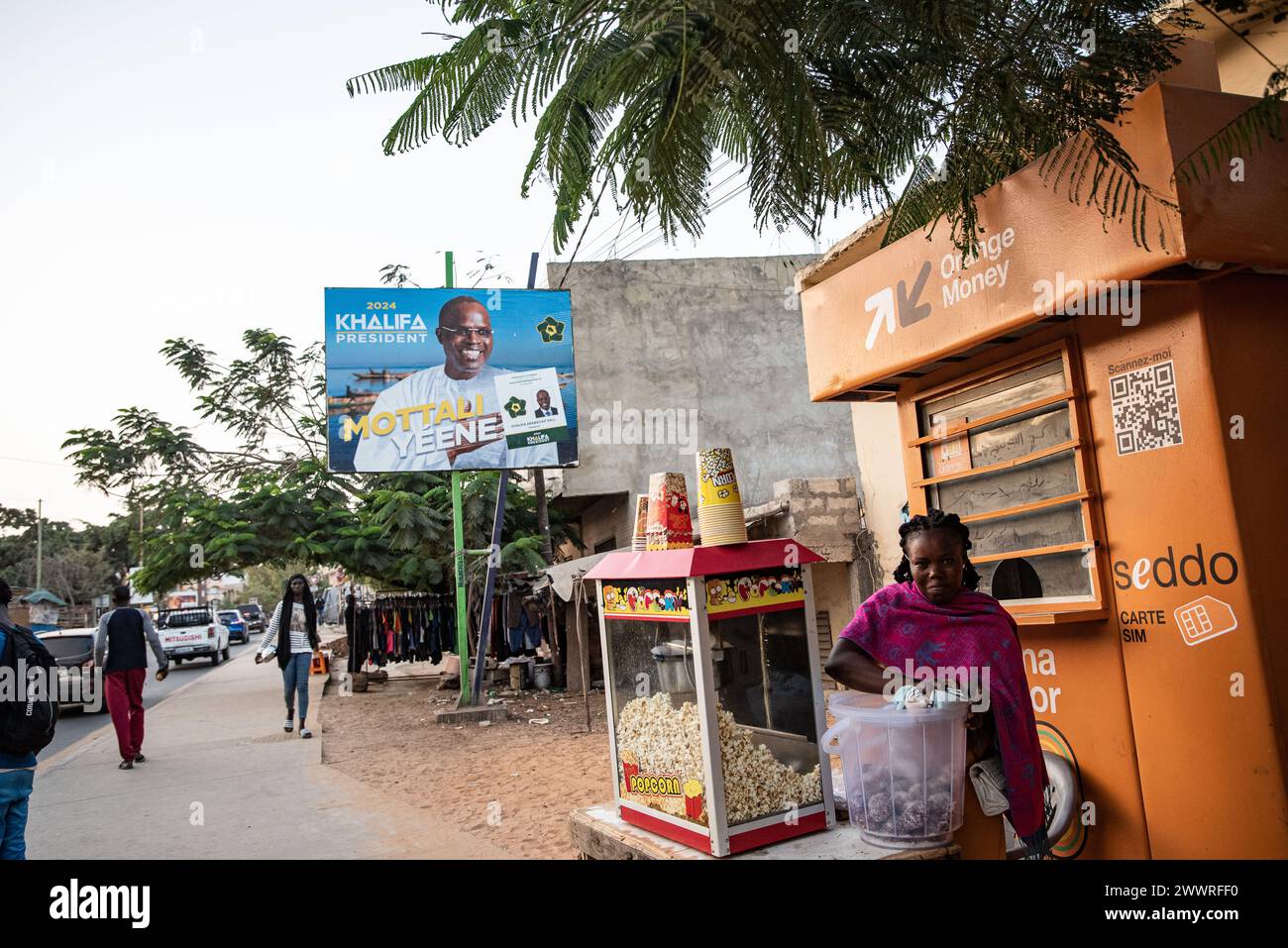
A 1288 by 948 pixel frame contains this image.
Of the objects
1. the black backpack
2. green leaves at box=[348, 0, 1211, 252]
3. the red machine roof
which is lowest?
the black backpack

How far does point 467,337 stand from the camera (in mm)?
12547

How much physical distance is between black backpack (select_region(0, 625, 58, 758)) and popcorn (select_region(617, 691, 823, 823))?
9.76ft

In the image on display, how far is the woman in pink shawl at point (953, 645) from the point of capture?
2.77 meters

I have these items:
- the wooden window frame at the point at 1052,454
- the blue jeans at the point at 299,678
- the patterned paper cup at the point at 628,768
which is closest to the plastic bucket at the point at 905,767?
the patterned paper cup at the point at 628,768

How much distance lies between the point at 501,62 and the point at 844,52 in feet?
4.50

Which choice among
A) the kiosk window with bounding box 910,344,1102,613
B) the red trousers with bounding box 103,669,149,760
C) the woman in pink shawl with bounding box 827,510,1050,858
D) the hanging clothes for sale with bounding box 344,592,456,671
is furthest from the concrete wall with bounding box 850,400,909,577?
the hanging clothes for sale with bounding box 344,592,456,671

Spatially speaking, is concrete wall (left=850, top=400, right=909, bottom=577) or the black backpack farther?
concrete wall (left=850, top=400, right=909, bottom=577)

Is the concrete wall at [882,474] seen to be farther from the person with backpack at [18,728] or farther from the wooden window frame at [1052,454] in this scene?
the person with backpack at [18,728]

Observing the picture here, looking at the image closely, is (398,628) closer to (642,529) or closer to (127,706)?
(127,706)

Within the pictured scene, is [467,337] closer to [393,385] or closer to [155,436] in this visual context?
[393,385]

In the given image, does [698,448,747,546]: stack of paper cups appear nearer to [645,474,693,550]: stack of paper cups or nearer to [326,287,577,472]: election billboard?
[645,474,693,550]: stack of paper cups

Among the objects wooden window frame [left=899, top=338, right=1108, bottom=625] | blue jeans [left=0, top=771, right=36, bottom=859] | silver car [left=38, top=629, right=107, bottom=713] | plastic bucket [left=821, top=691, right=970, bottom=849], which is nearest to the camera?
plastic bucket [left=821, top=691, right=970, bottom=849]

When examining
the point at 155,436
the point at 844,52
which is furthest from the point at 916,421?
the point at 155,436

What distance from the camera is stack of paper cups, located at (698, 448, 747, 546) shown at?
11.1 ft
